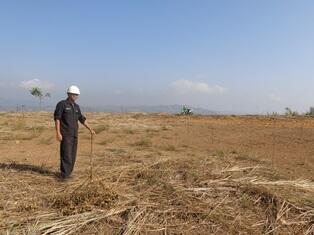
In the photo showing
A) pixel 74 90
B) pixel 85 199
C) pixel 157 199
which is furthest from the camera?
pixel 74 90

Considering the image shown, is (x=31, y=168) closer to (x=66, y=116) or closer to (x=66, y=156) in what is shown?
(x=66, y=156)

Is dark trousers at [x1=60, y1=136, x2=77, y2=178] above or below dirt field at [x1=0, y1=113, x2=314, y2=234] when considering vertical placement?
above

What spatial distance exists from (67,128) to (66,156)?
0.47 meters

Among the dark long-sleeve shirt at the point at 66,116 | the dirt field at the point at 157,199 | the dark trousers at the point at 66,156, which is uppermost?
the dark long-sleeve shirt at the point at 66,116

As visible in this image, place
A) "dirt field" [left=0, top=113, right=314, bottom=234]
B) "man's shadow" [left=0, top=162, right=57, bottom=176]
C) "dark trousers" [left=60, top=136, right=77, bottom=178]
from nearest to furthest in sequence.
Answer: "dirt field" [left=0, top=113, right=314, bottom=234] < "dark trousers" [left=60, top=136, right=77, bottom=178] < "man's shadow" [left=0, top=162, right=57, bottom=176]

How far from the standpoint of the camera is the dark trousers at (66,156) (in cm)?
729

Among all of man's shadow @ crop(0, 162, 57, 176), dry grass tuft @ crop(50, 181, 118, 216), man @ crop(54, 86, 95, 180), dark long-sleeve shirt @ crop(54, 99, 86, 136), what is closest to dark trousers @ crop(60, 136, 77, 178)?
man @ crop(54, 86, 95, 180)

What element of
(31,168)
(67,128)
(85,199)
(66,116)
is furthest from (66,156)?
(85,199)

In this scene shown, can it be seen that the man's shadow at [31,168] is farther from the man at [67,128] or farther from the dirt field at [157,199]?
the man at [67,128]

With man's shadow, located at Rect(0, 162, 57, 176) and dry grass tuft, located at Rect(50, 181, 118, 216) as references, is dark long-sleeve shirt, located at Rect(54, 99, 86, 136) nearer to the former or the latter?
man's shadow, located at Rect(0, 162, 57, 176)

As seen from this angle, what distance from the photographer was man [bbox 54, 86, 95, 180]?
7.31m

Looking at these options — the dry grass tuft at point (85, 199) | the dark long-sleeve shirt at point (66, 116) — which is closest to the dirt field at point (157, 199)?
the dry grass tuft at point (85, 199)

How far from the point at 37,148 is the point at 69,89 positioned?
5.34 m

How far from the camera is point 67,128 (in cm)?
742
